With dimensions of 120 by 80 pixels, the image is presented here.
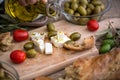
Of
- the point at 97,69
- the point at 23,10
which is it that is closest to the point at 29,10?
the point at 23,10

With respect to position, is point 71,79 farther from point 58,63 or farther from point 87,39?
point 87,39

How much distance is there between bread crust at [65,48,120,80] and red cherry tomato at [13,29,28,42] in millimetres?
375

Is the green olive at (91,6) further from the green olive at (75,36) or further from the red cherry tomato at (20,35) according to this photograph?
the red cherry tomato at (20,35)

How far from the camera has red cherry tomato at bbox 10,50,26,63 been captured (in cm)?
145

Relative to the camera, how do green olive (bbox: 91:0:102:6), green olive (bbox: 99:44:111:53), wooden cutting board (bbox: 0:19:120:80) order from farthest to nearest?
green olive (bbox: 91:0:102:6), green olive (bbox: 99:44:111:53), wooden cutting board (bbox: 0:19:120:80)

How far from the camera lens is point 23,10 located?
5.45ft

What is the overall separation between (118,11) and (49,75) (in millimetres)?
645

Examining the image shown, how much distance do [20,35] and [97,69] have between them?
458mm

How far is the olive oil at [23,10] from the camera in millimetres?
1632

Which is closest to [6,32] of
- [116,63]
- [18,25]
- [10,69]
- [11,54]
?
[18,25]

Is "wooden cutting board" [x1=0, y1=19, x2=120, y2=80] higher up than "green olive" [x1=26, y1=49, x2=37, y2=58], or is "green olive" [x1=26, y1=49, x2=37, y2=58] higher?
"green olive" [x1=26, y1=49, x2=37, y2=58]

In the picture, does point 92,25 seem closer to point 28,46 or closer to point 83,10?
point 83,10

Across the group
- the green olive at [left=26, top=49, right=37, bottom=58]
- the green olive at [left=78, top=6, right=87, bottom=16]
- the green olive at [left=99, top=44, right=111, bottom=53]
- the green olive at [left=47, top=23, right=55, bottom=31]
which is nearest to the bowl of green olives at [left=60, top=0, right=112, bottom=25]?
the green olive at [left=78, top=6, right=87, bottom=16]

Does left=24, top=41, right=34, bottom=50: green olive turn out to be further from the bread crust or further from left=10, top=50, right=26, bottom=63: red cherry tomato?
the bread crust
